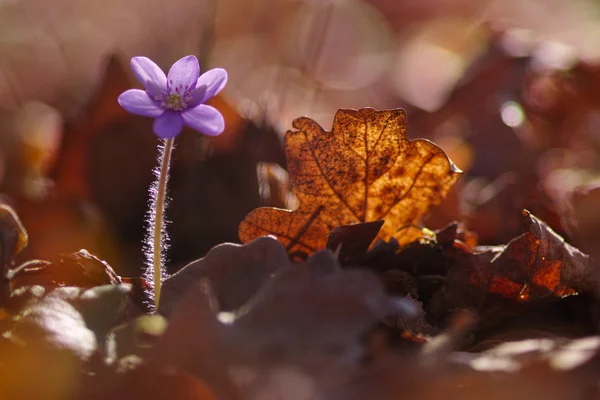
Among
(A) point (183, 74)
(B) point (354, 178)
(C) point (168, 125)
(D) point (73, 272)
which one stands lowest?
(D) point (73, 272)

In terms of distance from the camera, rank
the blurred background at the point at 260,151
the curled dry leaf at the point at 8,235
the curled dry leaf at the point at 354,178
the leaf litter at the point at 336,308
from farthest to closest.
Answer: the blurred background at the point at 260,151
the curled dry leaf at the point at 354,178
the curled dry leaf at the point at 8,235
the leaf litter at the point at 336,308

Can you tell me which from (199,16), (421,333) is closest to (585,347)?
(421,333)

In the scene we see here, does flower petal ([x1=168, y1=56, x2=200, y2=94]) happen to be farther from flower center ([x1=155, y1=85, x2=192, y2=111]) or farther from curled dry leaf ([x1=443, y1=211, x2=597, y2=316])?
curled dry leaf ([x1=443, y1=211, x2=597, y2=316])

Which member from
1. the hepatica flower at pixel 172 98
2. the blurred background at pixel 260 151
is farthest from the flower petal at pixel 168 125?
the blurred background at pixel 260 151

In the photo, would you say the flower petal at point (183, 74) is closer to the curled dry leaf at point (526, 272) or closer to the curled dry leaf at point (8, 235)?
the curled dry leaf at point (8, 235)

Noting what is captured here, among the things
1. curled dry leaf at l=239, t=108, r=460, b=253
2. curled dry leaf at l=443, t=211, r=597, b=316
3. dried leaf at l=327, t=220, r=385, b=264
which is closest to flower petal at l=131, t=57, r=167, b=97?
curled dry leaf at l=239, t=108, r=460, b=253

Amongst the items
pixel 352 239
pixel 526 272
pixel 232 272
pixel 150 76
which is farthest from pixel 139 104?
pixel 526 272

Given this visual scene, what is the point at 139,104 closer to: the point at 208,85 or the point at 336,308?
the point at 208,85
